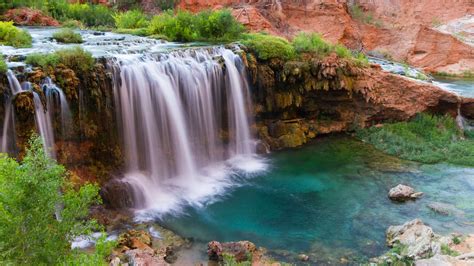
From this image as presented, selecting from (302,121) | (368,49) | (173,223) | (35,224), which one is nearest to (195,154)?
(173,223)

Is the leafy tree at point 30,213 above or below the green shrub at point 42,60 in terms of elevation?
below

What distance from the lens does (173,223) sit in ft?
31.9

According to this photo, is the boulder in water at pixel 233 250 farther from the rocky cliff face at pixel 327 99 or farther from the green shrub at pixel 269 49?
the green shrub at pixel 269 49

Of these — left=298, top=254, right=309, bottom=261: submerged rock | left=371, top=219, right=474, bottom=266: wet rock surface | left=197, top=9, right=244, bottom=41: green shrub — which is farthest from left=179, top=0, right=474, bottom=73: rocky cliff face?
left=298, top=254, right=309, bottom=261: submerged rock

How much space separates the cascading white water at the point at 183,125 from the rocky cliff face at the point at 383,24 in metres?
9.69

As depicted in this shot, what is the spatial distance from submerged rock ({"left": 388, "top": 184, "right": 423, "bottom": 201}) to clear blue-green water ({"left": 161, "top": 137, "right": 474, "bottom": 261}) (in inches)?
7.1

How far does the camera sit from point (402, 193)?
1073 cm

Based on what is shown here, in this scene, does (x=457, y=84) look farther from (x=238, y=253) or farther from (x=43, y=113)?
(x=43, y=113)

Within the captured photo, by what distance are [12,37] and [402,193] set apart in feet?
38.0

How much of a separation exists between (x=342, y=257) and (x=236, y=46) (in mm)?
8229

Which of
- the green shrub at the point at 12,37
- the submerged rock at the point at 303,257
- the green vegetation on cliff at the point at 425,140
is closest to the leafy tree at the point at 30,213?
the submerged rock at the point at 303,257

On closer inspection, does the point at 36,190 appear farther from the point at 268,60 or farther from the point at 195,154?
the point at 268,60

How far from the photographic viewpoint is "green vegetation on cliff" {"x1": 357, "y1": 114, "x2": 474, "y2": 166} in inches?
528

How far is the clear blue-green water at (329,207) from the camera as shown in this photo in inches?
356
